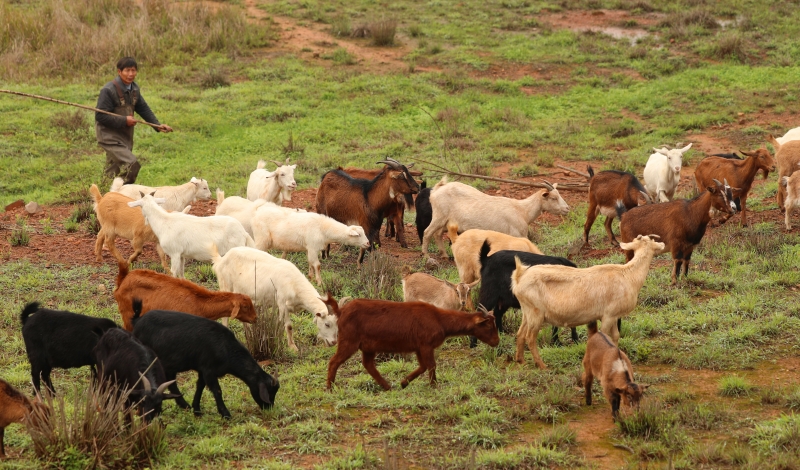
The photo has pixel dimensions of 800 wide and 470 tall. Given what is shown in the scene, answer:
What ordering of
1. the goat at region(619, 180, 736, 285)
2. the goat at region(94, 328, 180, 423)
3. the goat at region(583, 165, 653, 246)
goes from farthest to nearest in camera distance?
the goat at region(583, 165, 653, 246) → the goat at region(619, 180, 736, 285) → the goat at region(94, 328, 180, 423)

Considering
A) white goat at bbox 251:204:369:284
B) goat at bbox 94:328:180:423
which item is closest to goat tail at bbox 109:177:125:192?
white goat at bbox 251:204:369:284

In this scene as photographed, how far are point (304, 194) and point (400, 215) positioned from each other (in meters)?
2.54

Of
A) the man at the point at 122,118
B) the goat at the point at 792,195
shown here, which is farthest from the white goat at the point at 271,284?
the goat at the point at 792,195

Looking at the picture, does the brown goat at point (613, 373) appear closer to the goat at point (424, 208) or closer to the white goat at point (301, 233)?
the white goat at point (301, 233)

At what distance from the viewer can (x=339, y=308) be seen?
25.2 feet

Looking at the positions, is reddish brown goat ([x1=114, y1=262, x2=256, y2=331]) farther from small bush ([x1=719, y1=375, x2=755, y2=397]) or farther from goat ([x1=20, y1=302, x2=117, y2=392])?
small bush ([x1=719, y1=375, x2=755, y2=397])

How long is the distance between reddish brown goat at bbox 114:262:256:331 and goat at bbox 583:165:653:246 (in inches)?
230

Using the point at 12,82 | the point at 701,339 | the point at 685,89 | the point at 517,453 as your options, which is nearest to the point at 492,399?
the point at 517,453

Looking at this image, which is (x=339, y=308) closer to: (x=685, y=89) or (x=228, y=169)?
(x=228, y=169)

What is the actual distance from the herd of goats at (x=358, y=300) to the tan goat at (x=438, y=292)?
13mm

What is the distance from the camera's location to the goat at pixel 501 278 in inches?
339

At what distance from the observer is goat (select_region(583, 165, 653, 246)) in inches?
469

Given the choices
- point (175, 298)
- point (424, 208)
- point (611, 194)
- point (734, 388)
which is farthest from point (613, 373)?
point (424, 208)

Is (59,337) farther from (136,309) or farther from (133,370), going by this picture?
(133,370)
